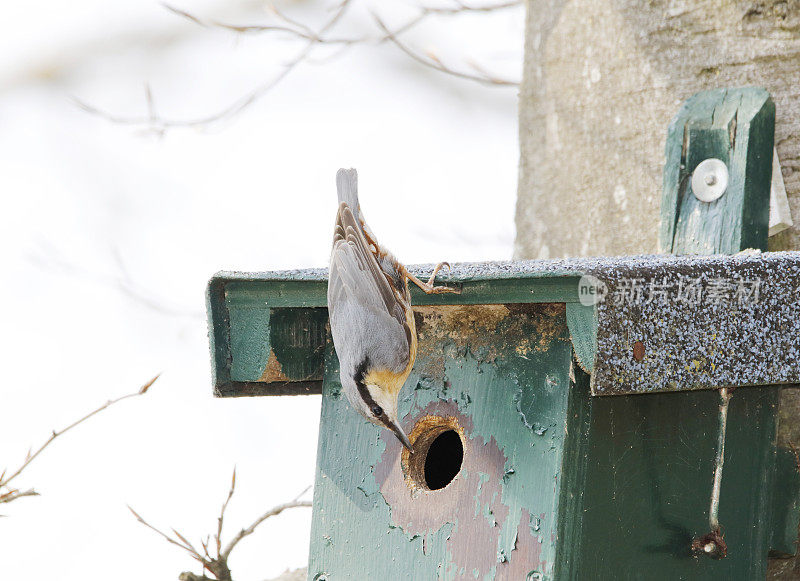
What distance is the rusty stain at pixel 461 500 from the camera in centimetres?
220

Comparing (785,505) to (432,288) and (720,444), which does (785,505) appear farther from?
(432,288)

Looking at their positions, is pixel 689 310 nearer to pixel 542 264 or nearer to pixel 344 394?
pixel 542 264

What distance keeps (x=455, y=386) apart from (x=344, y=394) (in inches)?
13.5

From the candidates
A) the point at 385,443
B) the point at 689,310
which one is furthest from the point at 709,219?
the point at 385,443

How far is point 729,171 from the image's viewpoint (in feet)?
9.26

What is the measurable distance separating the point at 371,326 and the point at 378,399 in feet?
0.85

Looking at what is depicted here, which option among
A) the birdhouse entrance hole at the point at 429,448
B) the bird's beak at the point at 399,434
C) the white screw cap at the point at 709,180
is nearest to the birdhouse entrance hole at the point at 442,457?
the birdhouse entrance hole at the point at 429,448

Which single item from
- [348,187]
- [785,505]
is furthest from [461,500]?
[348,187]

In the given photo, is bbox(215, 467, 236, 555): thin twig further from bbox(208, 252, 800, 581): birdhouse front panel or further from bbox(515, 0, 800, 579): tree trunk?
bbox(515, 0, 800, 579): tree trunk

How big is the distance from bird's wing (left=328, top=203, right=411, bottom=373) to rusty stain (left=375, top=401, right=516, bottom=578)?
171mm

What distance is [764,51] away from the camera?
293 centimetres

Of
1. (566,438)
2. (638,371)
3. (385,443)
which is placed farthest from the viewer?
(385,443)

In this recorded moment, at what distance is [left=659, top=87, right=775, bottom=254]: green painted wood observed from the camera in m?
2.79

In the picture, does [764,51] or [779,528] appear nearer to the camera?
[779,528]
